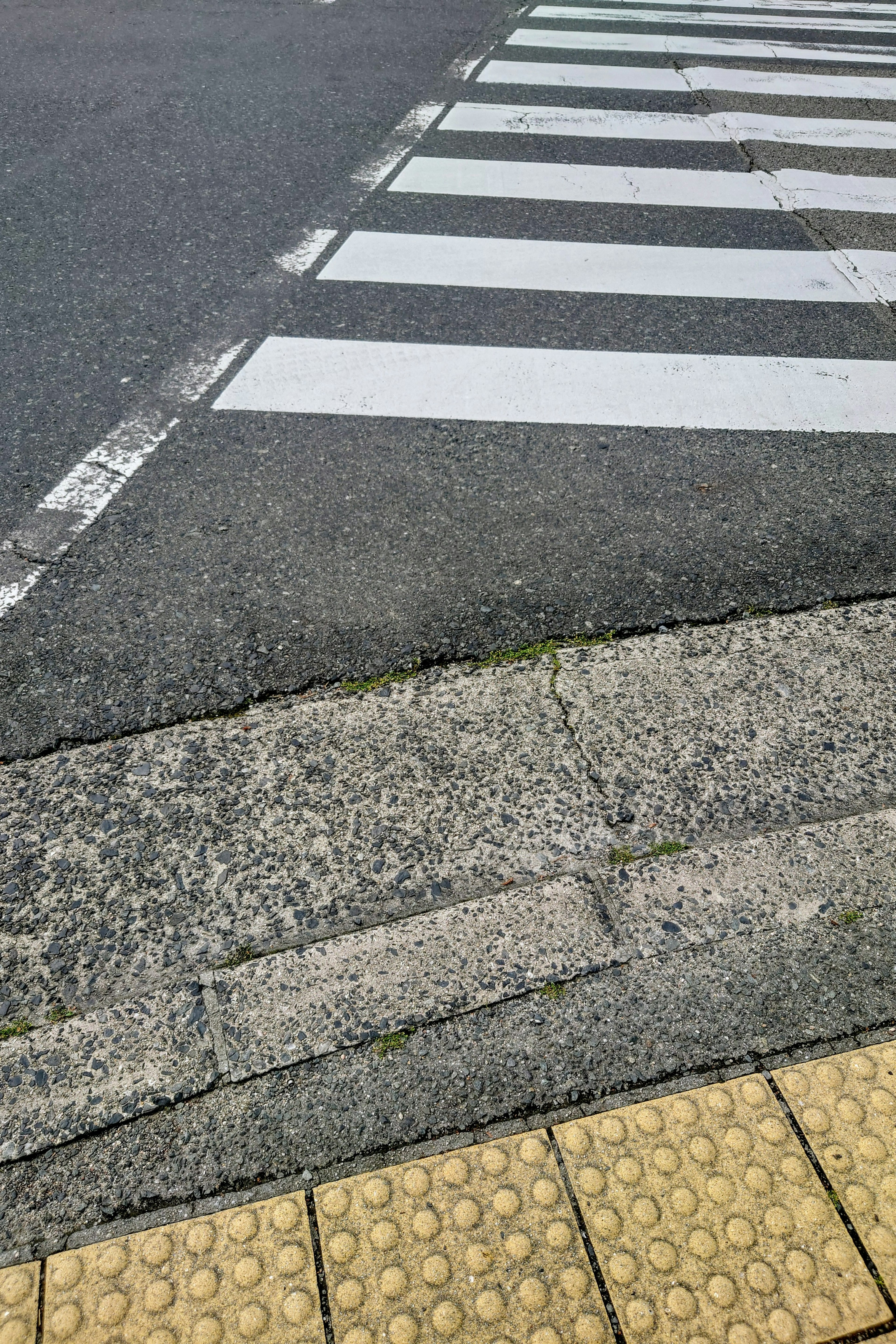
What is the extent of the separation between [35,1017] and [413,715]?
1.21m

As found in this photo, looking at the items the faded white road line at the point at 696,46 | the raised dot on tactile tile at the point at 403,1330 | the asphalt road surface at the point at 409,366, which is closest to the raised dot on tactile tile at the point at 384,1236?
the raised dot on tactile tile at the point at 403,1330

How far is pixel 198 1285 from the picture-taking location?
1.61 meters

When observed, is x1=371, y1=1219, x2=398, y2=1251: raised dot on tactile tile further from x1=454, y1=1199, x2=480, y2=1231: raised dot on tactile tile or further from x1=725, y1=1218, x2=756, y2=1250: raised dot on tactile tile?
x1=725, y1=1218, x2=756, y2=1250: raised dot on tactile tile

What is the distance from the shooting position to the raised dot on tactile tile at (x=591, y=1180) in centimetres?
170

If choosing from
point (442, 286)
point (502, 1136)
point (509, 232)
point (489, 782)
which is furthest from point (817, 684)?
point (509, 232)

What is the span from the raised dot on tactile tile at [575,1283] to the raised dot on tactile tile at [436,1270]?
0.20 metres

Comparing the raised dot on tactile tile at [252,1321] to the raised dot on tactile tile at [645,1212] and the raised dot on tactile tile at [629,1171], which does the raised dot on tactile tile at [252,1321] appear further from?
the raised dot on tactile tile at [645,1212]

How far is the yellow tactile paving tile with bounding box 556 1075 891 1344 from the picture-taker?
5.14 ft

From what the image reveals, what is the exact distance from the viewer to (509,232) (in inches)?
206

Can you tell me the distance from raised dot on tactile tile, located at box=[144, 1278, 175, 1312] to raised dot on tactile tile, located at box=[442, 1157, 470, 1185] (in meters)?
0.52

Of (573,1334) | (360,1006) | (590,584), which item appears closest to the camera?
(573,1334)

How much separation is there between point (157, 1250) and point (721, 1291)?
102 centimetres

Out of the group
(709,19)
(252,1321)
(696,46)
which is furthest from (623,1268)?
(709,19)

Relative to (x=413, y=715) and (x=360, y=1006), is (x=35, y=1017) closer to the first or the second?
(x=360, y=1006)
